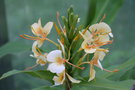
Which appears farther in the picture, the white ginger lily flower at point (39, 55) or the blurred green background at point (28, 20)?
the blurred green background at point (28, 20)

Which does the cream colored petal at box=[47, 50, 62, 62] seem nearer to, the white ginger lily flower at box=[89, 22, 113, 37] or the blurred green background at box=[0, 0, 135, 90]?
the white ginger lily flower at box=[89, 22, 113, 37]

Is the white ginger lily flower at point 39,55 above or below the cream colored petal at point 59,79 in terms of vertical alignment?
above

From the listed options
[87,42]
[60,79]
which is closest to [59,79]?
[60,79]

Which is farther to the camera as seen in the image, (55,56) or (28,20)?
(28,20)

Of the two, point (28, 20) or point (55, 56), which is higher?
point (55, 56)

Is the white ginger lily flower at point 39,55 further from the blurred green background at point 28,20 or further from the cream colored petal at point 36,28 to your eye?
the blurred green background at point 28,20

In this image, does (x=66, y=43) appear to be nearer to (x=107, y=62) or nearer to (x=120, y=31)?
(x=107, y=62)

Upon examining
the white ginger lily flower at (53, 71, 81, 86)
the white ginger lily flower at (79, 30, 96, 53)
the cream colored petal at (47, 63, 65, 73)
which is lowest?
the white ginger lily flower at (53, 71, 81, 86)

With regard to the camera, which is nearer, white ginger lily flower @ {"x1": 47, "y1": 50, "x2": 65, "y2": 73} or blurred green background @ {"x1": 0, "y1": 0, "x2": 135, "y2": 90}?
white ginger lily flower @ {"x1": 47, "y1": 50, "x2": 65, "y2": 73}

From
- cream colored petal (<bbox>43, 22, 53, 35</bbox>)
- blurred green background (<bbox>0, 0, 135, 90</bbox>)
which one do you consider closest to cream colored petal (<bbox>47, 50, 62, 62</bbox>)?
cream colored petal (<bbox>43, 22, 53, 35</bbox>)

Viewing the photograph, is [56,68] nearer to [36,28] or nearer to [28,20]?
[36,28]

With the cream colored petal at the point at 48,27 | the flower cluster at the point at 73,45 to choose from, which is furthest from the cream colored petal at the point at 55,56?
the cream colored petal at the point at 48,27

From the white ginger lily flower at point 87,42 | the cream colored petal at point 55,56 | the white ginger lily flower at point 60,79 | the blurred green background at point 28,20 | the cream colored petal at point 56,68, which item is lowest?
the blurred green background at point 28,20
